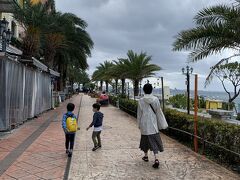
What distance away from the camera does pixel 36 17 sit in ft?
71.0

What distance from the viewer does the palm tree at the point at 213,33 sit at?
29.9 feet

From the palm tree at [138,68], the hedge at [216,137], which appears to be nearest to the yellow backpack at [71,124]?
the hedge at [216,137]

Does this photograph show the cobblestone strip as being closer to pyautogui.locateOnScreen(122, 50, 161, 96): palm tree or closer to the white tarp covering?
the white tarp covering

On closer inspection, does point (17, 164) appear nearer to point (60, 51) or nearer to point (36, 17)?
point (36, 17)

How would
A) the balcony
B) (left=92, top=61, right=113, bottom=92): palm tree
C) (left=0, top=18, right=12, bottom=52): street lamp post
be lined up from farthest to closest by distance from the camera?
(left=92, top=61, right=113, bottom=92): palm tree, the balcony, (left=0, top=18, right=12, bottom=52): street lamp post

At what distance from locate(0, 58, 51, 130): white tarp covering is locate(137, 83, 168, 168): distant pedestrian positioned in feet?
17.9

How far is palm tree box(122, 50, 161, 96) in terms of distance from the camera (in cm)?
2666

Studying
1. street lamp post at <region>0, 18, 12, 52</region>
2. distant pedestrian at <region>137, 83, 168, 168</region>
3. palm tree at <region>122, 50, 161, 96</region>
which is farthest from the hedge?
A: palm tree at <region>122, 50, 161, 96</region>

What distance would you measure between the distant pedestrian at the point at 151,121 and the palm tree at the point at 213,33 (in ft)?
11.0

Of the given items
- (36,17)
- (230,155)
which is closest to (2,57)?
→ (230,155)

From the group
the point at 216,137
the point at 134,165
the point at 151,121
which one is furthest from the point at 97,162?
the point at 216,137

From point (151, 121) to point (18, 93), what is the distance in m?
7.27

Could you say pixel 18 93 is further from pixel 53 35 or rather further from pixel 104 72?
pixel 104 72

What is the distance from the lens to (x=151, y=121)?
686cm
